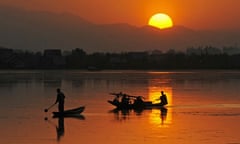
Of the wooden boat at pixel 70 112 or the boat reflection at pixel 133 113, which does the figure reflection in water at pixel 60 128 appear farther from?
the boat reflection at pixel 133 113

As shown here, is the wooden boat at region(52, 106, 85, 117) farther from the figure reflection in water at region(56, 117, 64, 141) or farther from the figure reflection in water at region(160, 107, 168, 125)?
the figure reflection in water at region(160, 107, 168, 125)

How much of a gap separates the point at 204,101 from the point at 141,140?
65.8 ft

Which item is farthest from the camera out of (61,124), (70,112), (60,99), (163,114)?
(163,114)

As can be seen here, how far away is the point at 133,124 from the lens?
25.5 m

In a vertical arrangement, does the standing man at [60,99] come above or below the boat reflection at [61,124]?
above

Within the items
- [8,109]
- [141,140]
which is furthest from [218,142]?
[8,109]

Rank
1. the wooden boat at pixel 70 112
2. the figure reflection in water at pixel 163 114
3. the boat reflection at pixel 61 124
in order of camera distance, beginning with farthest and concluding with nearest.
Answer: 1. the wooden boat at pixel 70 112
2. the figure reflection in water at pixel 163 114
3. the boat reflection at pixel 61 124

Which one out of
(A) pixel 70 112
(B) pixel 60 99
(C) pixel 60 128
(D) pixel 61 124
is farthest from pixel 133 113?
(C) pixel 60 128

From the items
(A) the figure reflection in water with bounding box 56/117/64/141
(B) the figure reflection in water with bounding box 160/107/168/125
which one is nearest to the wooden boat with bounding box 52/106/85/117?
(A) the figure reflection in water with bounding box 56/117/64/141

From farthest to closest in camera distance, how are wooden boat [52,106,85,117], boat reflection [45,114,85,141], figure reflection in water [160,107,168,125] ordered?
1. wooden boat [52,106,85,117]
2. figure reflection in water [160,107,168,125]
3. boat reflection [45,114,85,141]

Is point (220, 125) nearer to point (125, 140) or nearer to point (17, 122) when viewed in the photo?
point (125, 140)

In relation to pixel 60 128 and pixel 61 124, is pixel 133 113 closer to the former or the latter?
pixel 61 124

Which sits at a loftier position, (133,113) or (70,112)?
(70,112)

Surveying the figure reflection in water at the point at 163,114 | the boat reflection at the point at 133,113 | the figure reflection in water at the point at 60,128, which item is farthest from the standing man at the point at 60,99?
the figure reflection in water at the point at 163,114
